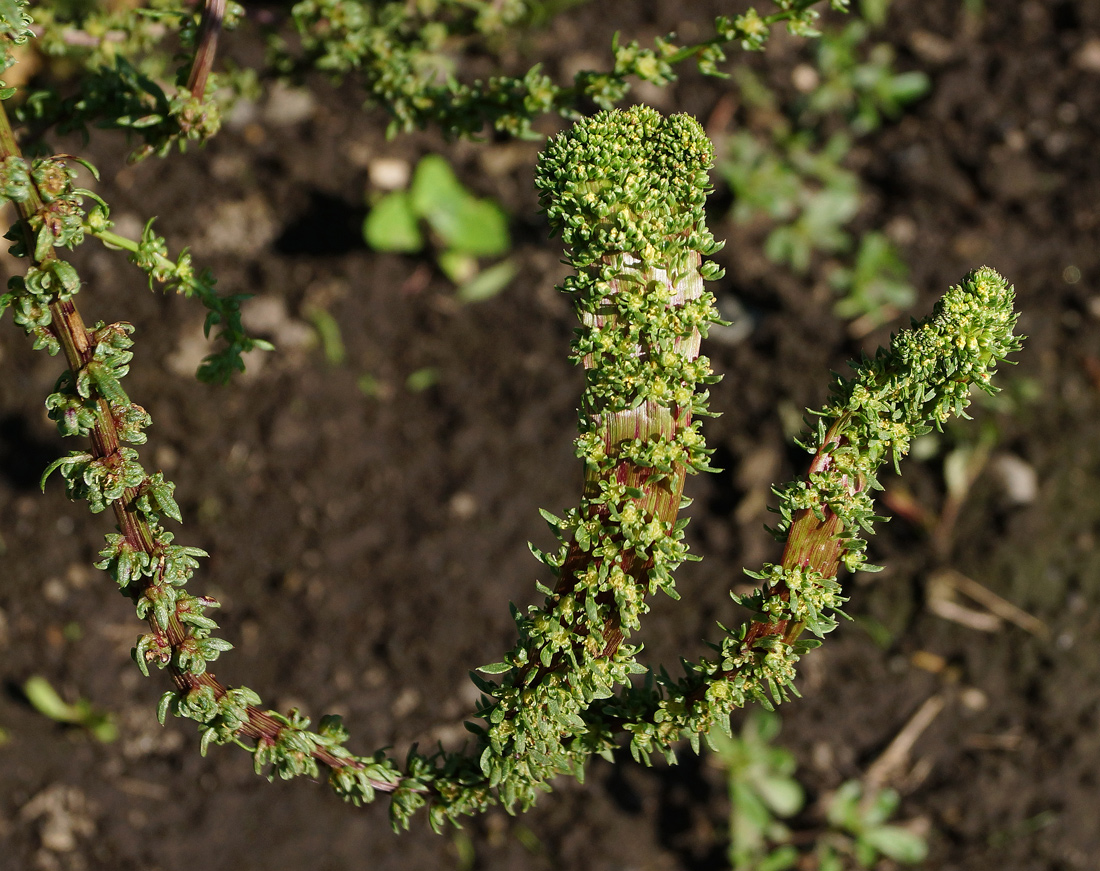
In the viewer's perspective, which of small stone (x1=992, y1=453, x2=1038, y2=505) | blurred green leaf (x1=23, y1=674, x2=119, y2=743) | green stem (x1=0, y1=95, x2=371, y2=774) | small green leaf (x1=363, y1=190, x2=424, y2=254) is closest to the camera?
green stem (x1=0, y1=95, x2=371, y2=774)

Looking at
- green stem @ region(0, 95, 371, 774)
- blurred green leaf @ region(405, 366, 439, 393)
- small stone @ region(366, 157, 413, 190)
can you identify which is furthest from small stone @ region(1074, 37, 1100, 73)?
green stem @ region(0, 95, 371, 774)

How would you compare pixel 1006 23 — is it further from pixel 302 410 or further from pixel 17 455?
pixel 17 455

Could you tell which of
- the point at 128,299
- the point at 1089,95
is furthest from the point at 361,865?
the point at 1089,95

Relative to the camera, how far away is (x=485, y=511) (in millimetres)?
3240

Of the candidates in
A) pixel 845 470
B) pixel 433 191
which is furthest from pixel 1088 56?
pixel 845 470

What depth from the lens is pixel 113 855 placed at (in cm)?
296

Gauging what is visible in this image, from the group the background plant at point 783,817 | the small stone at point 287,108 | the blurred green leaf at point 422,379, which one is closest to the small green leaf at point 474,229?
the blurred green leaf at point 422,379

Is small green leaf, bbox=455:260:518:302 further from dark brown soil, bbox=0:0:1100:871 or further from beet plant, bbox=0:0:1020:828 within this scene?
beet plant, bbox=0:0:1020:828

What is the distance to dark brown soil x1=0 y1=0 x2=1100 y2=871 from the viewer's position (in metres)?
3.04

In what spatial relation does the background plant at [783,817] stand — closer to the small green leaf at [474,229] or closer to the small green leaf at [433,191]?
the small green leaf at [474,229]

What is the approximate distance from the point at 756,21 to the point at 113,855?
9.95 feet

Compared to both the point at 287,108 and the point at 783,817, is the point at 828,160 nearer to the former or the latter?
the point at 287,108

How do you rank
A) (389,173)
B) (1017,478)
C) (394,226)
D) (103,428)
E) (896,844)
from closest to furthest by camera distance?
(103,428), (896,844), (1017,478), (394,226), (389,173)

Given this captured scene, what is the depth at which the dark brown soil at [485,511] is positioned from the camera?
3.04m
